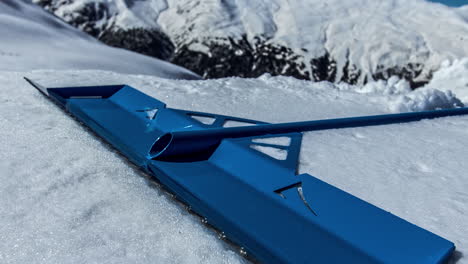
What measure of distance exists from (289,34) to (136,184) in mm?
67181

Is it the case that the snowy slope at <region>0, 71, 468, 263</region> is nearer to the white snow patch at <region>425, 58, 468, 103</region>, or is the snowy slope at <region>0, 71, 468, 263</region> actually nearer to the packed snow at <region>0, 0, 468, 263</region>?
the packed snow at <region>0, 0, 468, 263</region>

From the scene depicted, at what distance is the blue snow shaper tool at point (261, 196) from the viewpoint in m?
1.25

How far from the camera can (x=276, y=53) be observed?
66062 mm

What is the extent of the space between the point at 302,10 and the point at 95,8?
40.5 m

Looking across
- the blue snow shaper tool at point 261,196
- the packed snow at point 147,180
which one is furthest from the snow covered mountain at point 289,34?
the blue snow shaper tool at point 261,196

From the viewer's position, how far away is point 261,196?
156 centimetres

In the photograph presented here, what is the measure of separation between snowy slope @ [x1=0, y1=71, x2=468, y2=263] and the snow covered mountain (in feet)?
196

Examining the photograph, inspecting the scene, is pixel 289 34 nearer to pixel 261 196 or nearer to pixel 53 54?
pixel 53 54

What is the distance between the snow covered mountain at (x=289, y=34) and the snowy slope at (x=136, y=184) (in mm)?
59726

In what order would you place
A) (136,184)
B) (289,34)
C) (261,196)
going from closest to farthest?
(261,196), (136,184), (289,34)

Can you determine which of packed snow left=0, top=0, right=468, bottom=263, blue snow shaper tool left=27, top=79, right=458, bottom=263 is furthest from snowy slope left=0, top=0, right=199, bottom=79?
blue snow shaper tool left=27, top=79, right=458, bottom=263

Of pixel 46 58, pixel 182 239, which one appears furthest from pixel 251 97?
pixel 46 58

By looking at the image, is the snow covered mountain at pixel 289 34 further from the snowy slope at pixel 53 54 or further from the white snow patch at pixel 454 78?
the snowy slope at pixel 53 54

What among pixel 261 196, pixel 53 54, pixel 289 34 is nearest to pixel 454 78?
pixel 53 54
